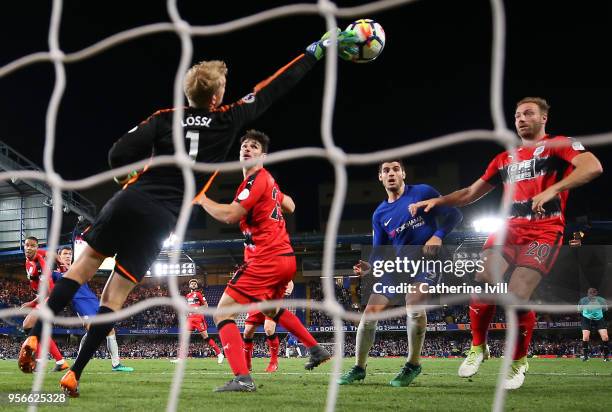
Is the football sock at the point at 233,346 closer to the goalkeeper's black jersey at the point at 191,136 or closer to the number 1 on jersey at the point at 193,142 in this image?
the goalkeeper's black jersey at the point at 191,136

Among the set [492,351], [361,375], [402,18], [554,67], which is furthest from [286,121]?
[361,375]

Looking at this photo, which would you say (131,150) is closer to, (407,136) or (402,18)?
(402,18)

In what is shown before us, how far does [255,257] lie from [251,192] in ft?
1.90

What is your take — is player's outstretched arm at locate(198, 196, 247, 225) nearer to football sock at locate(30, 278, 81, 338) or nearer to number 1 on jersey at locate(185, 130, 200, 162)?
number 1 on jersey at locate(185, 130, 200, 162)

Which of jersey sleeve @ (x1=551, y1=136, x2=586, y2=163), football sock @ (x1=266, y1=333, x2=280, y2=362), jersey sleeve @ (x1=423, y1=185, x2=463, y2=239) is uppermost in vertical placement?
jersey sleeve @ (x1=551, y1=136, x2=586, y2=163)

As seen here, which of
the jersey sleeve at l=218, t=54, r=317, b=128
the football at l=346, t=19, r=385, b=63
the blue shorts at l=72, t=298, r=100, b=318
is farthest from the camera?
the blue shorts at l=72, t=298, r=100, b=318

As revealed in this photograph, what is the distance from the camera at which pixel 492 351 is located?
26.1 meters

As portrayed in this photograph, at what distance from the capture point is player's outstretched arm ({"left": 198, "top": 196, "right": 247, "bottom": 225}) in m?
4.12

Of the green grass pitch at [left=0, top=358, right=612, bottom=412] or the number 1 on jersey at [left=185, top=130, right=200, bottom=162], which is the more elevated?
the number 1 on jersey at [left=185, top=130, right=200, bottom=162]

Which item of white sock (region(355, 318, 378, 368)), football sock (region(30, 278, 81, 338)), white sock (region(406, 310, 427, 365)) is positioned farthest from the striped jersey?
football sock (region(30, 278, 81, 338))

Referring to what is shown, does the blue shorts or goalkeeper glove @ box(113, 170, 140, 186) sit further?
the blue shorts

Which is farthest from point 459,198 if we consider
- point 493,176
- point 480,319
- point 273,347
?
point 273,347

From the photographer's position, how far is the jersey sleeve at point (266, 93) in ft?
12.7

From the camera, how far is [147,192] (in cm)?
372
